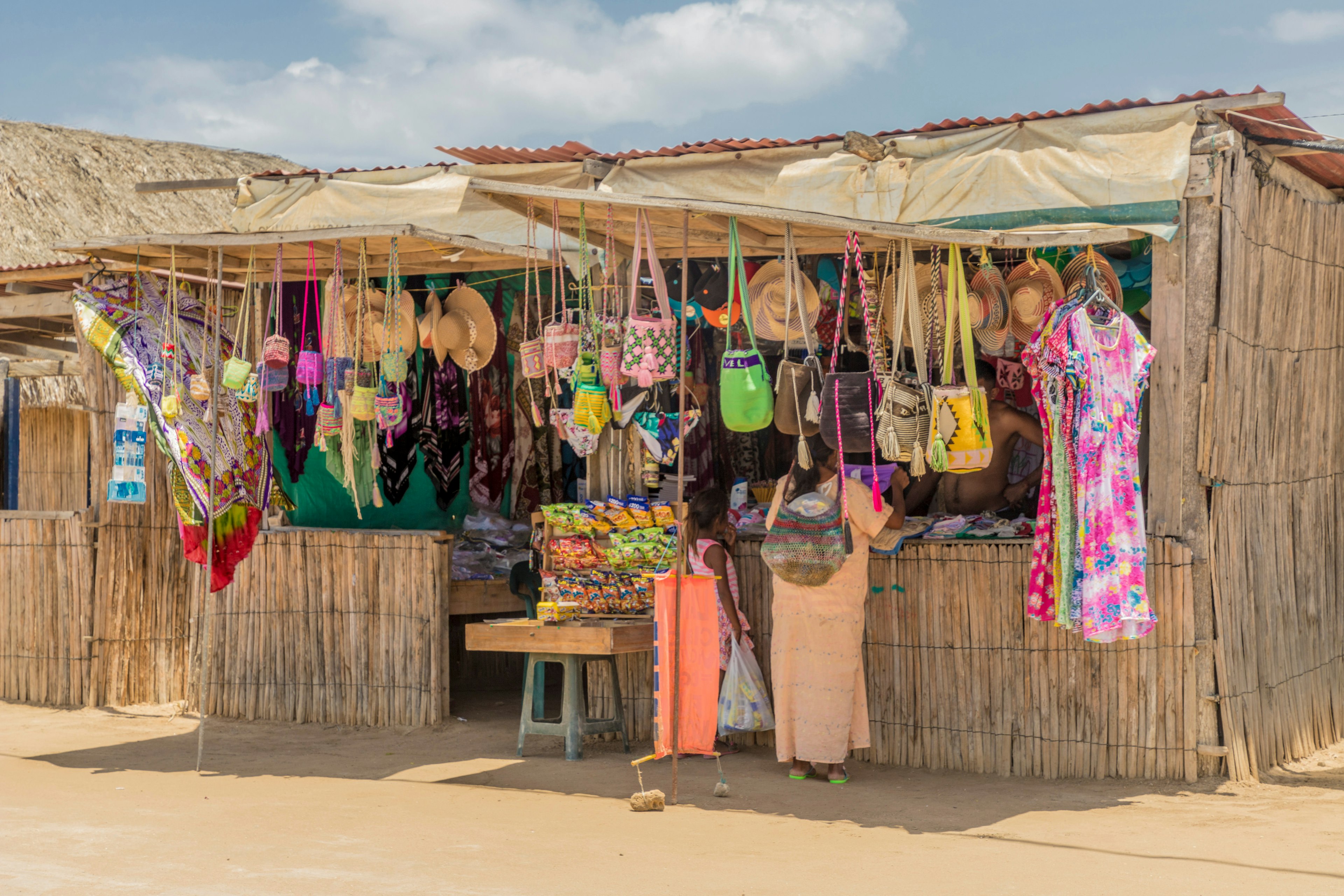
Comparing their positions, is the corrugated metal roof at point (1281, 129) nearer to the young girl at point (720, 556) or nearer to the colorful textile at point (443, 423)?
the young girl at point (720, 556)

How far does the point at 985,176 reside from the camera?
654 cm

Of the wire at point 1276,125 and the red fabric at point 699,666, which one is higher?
the wire at point 1276,125

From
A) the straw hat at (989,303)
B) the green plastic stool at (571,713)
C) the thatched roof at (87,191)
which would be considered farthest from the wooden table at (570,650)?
the thatched roof at (87,191)

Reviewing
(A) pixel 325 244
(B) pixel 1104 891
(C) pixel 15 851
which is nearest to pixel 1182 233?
(B) pixel 1104 891

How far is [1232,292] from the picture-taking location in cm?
588

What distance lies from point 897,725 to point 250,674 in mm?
3864

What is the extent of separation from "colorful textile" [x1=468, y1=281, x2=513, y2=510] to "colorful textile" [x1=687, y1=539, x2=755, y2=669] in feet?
7.32

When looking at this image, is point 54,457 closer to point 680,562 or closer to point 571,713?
point 571,713

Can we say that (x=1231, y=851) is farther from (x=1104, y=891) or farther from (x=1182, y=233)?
(x=1182, y=233)

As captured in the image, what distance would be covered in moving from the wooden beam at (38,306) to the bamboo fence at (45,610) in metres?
1.34

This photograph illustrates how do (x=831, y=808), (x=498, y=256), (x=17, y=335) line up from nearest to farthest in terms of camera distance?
(x=831, y=808), (x=498, y=256), (x=17, y=335)

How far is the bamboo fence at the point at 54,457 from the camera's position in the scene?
1268 cm

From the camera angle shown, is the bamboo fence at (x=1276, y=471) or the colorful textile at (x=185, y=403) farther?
the colorful textile at (x=185, y=403)

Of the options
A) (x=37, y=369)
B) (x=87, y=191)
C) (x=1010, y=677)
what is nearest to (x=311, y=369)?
(x=1010, y=677)
